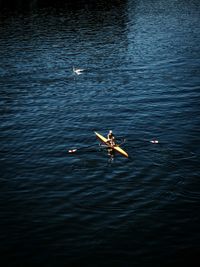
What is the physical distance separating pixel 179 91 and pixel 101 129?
1786 cm

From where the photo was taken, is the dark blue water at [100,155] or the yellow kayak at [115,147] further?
the yellow kayak at [115,147]

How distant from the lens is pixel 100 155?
43625 mm

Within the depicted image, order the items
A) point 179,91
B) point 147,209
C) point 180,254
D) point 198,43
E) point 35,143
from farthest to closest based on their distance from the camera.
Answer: point 198,43
point 179,91
point 35,143
point 147,209
point 180,254

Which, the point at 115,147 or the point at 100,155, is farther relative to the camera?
the point at 115,147

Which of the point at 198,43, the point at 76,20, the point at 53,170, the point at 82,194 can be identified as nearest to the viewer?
the point at 82,194

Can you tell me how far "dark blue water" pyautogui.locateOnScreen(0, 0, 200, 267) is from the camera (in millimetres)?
29891

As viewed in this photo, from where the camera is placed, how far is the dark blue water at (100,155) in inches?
1177

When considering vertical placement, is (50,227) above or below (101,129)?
below

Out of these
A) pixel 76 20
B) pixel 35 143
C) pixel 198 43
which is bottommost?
pixel 35 143

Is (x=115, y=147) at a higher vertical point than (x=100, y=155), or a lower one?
higher

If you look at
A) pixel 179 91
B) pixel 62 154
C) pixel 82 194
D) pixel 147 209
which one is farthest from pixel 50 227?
pixel 179 91

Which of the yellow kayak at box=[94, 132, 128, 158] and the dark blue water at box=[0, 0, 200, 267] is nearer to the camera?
the dark blue water at box=[0, 0, 200, 267]

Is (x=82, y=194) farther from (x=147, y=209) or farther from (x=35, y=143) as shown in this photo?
(x=35, y=143)

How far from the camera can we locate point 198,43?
9188 cm
